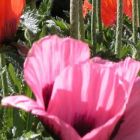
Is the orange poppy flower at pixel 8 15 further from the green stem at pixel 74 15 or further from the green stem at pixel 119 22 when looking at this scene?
the green stem at pixel 119 22

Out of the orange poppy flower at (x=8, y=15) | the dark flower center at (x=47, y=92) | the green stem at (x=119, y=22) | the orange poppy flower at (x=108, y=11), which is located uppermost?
the orange poppy flower at (x=8, y=15)

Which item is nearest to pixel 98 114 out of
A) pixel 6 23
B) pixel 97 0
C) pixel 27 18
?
pixel 6 23

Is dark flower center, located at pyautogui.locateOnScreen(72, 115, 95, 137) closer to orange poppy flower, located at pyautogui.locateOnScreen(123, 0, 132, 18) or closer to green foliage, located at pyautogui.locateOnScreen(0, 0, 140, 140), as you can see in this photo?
green foliage, located at pyautogui.locateOnScreen(0, 0, 140, 140)

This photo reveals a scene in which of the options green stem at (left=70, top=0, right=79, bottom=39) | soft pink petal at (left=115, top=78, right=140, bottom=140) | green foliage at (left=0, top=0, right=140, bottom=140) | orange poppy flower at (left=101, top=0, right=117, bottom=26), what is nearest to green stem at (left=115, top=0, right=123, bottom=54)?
green foliage at (left=0, top=0, right=140, bottom=140)

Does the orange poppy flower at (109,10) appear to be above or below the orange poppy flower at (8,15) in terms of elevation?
below

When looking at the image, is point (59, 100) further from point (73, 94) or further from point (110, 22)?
point (110, 22)

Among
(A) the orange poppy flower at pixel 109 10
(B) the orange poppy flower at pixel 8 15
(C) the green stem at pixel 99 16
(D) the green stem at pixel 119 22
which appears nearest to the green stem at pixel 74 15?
(B) the orange poppy flower at pixel 8 15
